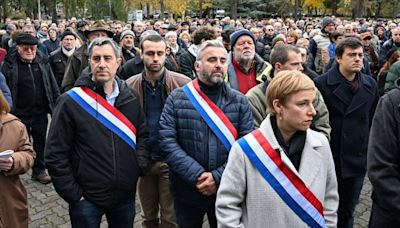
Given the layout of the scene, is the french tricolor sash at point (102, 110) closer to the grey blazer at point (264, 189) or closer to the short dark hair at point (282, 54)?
the grey blazer at point (264, 189)

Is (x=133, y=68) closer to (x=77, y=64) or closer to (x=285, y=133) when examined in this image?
(x=77, y=64)

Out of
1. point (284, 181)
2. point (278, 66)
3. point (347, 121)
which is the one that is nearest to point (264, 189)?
point (284, 181)

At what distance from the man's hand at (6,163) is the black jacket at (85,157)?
34 centimetres

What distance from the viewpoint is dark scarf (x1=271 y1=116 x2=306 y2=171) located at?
254 centimetres

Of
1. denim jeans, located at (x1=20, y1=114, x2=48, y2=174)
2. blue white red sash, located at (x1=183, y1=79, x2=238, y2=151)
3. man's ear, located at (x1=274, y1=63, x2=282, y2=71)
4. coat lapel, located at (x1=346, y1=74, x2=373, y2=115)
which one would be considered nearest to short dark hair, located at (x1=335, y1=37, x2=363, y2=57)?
coat lapel, located at (x1=346, y1=74, x2=373, y2=115)

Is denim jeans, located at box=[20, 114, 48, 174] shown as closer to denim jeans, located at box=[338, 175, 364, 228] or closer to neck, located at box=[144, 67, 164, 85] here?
neck, located at box=[144, 67, 164, 85]

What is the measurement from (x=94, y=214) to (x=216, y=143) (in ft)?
Answer: 3.60

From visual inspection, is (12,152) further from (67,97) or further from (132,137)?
(132,137)

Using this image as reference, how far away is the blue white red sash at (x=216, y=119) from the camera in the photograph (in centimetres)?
329

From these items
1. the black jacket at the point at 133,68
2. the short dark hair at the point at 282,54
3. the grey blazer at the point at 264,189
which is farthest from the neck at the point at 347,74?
the black jacket at the point at 133,68

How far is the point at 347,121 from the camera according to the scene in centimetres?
408

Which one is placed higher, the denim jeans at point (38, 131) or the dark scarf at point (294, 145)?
the dark scarf at point (294, 145)

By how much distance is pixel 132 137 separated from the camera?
3432mm

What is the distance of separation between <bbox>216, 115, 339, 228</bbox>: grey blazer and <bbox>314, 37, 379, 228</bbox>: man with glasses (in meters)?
1.57
